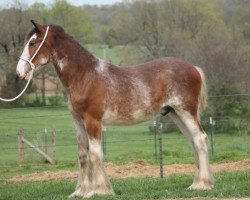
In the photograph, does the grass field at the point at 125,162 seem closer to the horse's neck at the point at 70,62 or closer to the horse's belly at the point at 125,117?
the horse's belly at the point at 125,117

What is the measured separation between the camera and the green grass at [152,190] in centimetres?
881

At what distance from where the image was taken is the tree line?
39.7 meters

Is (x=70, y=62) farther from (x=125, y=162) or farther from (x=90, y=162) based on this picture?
(x=125, y=162)

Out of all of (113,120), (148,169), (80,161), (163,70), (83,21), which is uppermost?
(83,21)

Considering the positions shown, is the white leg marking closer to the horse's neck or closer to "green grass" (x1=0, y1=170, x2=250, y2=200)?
"green grass" (x1=0, y1=170, x2=250, y2=200)

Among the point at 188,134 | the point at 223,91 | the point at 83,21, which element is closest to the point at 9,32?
the point at 83,21

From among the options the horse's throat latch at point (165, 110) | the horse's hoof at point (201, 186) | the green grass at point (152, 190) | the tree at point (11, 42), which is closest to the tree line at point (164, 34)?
the tree at point (11, 42)

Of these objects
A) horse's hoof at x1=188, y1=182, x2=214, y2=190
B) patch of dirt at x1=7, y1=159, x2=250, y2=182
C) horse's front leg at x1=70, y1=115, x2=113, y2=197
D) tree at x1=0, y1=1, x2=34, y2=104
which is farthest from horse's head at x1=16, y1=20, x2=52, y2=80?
tree at x1=0, y1=1, x2=34, y2=104

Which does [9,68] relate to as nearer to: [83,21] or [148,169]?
[83,21]

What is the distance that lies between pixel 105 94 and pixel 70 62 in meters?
0.77

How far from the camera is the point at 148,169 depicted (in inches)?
623

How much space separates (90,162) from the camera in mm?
9289

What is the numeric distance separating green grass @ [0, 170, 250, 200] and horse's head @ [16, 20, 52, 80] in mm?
2032

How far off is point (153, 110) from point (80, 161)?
143 cm
